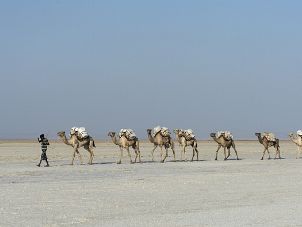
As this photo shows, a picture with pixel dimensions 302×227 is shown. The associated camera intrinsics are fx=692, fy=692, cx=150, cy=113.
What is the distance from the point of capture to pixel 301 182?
21.1 meters

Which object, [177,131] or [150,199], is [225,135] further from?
[150,199]

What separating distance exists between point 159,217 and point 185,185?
7027 millimetres

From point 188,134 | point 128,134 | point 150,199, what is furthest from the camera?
point 188,134

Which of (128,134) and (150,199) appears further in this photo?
(128,134)

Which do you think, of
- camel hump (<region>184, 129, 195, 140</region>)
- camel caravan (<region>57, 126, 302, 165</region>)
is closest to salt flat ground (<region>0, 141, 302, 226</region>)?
camel caravan (<region>57, 126, 302, 165</region>)

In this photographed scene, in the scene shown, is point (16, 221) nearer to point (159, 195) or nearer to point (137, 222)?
point (137, 222)

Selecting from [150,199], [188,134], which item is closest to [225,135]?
[188,134]

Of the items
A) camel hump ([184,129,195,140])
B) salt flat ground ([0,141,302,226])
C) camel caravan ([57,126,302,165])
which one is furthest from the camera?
camel hump ([184,129,195,140])

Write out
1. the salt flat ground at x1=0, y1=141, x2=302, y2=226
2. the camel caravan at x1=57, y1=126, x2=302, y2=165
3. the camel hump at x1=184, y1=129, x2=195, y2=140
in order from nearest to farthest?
the salt flat ground at x1=0, y1=141, x2=302, y2=226 < the camel caravan at x1=57, y1=126, x2=302, y2=165 < the camel hump at x1=184, y1=129, x2=195, y2=140

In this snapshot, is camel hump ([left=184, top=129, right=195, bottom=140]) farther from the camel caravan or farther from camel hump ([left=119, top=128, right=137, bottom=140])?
camel hump ([left=119, top=128, right=137, bottom=140])

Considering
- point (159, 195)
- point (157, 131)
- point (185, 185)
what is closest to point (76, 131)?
point (157, 131)

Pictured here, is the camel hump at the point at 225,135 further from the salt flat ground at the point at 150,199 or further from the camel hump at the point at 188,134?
the salt flat ground at the point at 150,199

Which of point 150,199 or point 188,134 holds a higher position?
point 188,134

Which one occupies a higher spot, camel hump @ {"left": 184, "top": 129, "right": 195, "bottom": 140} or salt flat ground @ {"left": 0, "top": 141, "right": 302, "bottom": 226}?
camel hump @ {"left": 184, "top": 129, "right": 195, "bottom": 140}
